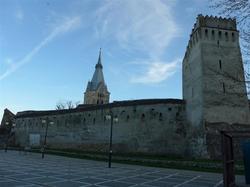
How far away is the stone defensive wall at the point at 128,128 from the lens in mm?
32938

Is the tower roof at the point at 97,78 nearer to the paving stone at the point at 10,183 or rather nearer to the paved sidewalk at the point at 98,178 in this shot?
the paved sidewalk at the point at 98,178

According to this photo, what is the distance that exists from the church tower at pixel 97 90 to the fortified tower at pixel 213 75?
41.9 metres

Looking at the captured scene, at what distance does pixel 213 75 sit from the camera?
3044cm

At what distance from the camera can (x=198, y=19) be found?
32.3 m

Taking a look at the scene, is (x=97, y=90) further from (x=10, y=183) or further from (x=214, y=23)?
(x=10, y=183)

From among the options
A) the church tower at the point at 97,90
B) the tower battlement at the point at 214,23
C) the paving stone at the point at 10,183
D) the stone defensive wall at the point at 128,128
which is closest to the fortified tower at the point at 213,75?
the tower battlement at the point at 214,23

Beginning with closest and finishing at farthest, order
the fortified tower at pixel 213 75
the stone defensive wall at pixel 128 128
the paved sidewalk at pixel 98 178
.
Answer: the paved sidewalk at pixel 98 178 < the fortified tower at pixel 213 75 < the stone defensive wall at pixel 128 128

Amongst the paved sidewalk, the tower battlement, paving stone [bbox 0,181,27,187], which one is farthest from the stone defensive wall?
paving stone [bbox 0,181,27,187]

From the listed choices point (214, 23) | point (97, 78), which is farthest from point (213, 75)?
point (97, 78)

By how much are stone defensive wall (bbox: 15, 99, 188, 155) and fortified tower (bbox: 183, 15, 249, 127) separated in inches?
94.6

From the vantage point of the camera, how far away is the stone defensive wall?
32938mm

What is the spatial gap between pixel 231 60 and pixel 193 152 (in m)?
11.6

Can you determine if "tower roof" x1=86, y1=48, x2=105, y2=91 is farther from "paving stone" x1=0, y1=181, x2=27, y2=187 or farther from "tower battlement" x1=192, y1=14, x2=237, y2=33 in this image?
"paving stone" x1=0, y1=181, x2=27, y2=187

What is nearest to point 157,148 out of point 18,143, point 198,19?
point 198,19
